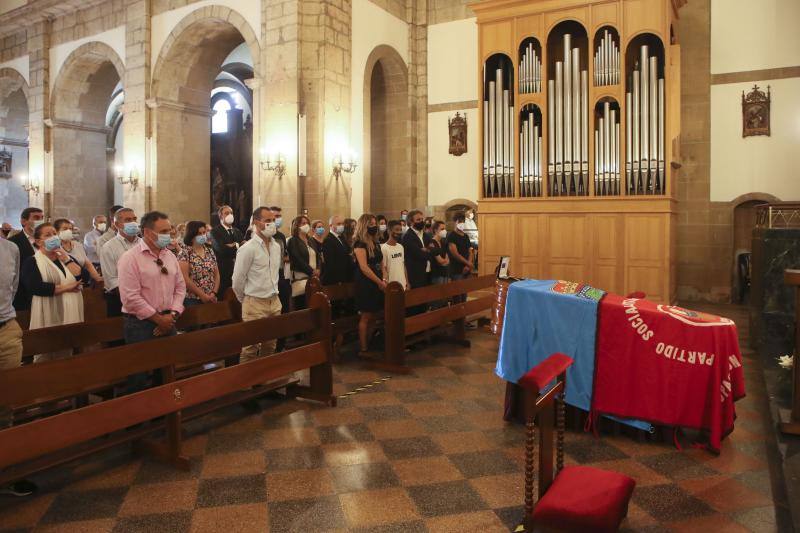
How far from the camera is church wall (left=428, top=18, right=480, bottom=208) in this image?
12.2 metres

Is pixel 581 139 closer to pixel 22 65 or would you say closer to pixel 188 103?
pixel 188 103

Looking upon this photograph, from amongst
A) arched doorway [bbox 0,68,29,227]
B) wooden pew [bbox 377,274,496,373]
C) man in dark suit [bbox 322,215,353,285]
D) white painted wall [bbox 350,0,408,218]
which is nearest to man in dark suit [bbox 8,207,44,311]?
man in dark suit [bbox 322,215,353,285]

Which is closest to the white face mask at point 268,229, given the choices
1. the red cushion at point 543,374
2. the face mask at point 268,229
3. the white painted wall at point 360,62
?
the face mask at point 268,229

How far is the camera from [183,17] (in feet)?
38.5

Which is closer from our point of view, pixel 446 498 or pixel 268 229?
pixel 446 498

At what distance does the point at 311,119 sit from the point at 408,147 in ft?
9.51

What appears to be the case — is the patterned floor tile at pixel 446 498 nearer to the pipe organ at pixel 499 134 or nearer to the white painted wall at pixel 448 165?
the pipe organ at pixel 499 134

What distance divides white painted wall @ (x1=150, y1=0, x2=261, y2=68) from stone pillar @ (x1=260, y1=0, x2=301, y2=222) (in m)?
0.24

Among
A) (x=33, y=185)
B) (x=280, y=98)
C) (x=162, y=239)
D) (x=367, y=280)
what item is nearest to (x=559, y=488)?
(x=162, y=239)

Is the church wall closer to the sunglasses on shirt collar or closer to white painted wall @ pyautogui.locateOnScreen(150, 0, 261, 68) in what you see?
white painted wall @ pyautogui.locateOnScreen(150, 0, 261, 68)

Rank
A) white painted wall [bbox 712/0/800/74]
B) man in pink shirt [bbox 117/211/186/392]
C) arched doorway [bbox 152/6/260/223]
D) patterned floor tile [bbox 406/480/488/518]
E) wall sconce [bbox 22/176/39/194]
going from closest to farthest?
1. patterned floor tile [bbox 406/480/488/518]
2. man in pink shirt [bbox 117/211/186/392]
3. white painted wall [bbox 712/0/800/74]
4. arched doorway [bbox 152/6/260/223]
5. wall sconce [bbox 22/176/39/194]

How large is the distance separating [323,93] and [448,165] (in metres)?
3.29

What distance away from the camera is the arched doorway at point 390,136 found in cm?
1248

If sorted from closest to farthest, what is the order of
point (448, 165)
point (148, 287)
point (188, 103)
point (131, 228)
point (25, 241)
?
1. point (148, 287)
2. point (131, 228)
3. point (25, 241)
4. point (448, 165)
5. point (188, 103)
